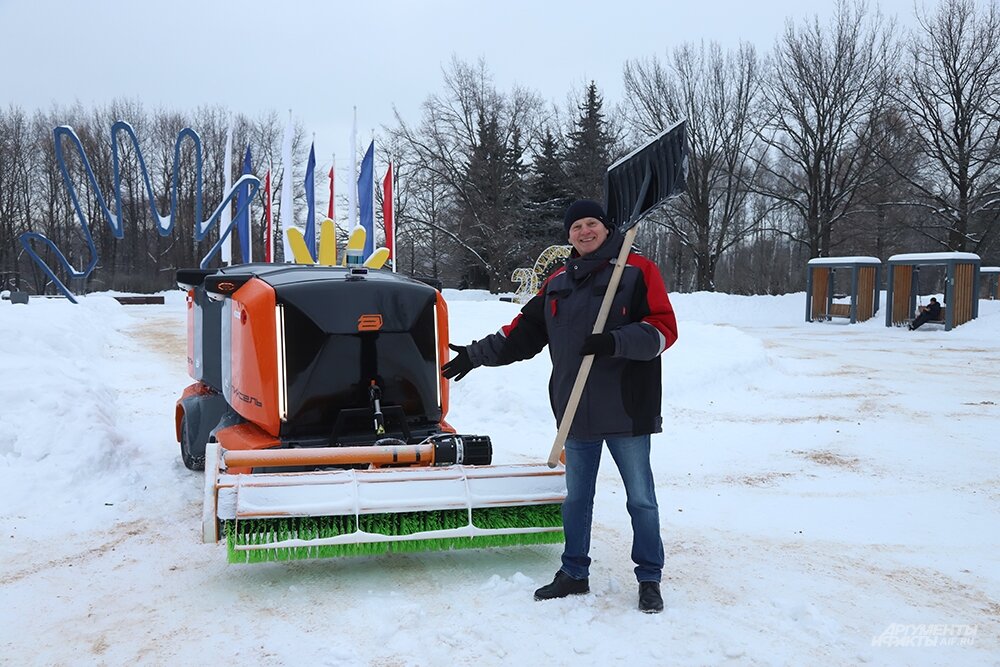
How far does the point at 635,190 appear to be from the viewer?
12.4ft

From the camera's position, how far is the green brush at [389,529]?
326 centimetres

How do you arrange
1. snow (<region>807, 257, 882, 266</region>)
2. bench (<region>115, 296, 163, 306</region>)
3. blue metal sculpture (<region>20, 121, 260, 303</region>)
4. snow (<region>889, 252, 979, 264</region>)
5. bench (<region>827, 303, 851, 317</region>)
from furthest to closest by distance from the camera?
bench (<region>115, 296, 163, 306</region>)
bench (<region>827, 303, 851, 317</region>)
snow (<region>807, 257, 882, 266</region>)
snow (<region>889, 252, 979, 264</region>)
blue metal sculpture (<region>20, 121, 260, 303</region>)

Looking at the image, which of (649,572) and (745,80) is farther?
(745,80)

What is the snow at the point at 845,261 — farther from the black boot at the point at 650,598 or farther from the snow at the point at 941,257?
the black boot at the point at 650,598

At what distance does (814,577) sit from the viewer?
12.0 ft

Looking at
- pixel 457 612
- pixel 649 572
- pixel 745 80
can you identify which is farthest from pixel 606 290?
pixel 745 80

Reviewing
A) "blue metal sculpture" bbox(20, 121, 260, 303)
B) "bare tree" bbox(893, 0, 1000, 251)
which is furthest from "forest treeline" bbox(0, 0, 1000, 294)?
"blue metal sculpture" bbox(20, 121, 260, 303)

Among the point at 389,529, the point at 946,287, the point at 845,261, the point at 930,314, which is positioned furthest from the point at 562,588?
the point at 845,261

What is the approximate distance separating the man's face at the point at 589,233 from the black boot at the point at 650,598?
1.54m

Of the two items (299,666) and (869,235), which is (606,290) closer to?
(299,666)

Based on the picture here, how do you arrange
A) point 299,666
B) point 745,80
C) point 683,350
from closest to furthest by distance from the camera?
point 299,666, point 683,350, point 745,80

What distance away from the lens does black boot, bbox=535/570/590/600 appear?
329 cm

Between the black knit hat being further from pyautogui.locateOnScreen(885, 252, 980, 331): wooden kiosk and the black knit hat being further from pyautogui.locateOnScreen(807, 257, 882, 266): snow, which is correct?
pyautogui.locateOnScreen(807, 257, 882, 266): snow

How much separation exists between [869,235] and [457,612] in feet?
132
